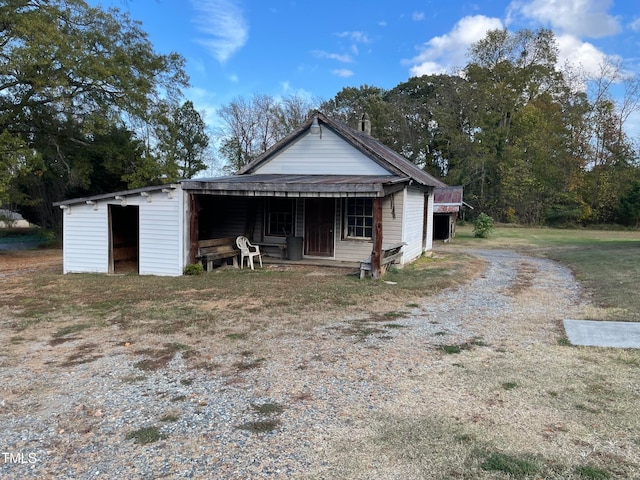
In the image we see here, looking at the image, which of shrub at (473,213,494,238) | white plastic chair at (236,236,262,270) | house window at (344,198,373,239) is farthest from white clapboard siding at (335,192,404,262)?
shrub at (473,213,494,238)

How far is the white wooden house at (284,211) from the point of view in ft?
37.1

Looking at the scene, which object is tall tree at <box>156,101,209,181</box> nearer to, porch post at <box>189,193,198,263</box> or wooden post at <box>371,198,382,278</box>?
porch post at <box>189,193,198,263</box>

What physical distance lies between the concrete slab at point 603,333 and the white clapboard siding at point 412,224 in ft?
21.5

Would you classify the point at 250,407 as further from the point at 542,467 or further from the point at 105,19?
the point at 105,19

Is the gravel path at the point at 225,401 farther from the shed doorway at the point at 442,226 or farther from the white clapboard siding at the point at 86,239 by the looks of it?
the shed doorway at the point at 442,226

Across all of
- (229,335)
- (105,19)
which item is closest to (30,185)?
(105,19)

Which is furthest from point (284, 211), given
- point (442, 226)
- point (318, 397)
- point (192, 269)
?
point (442, 226)

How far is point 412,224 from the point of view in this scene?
14.0 metres

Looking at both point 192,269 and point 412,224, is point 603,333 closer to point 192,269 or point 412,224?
point 412,224

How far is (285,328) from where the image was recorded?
6.54m

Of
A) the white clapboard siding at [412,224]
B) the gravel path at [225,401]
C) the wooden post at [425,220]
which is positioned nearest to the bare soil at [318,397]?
the gravel path at [225,401]

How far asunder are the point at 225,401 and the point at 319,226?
396 inches

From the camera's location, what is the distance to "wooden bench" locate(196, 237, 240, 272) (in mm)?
11859

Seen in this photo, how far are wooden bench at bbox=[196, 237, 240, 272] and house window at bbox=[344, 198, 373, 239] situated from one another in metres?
3.44
